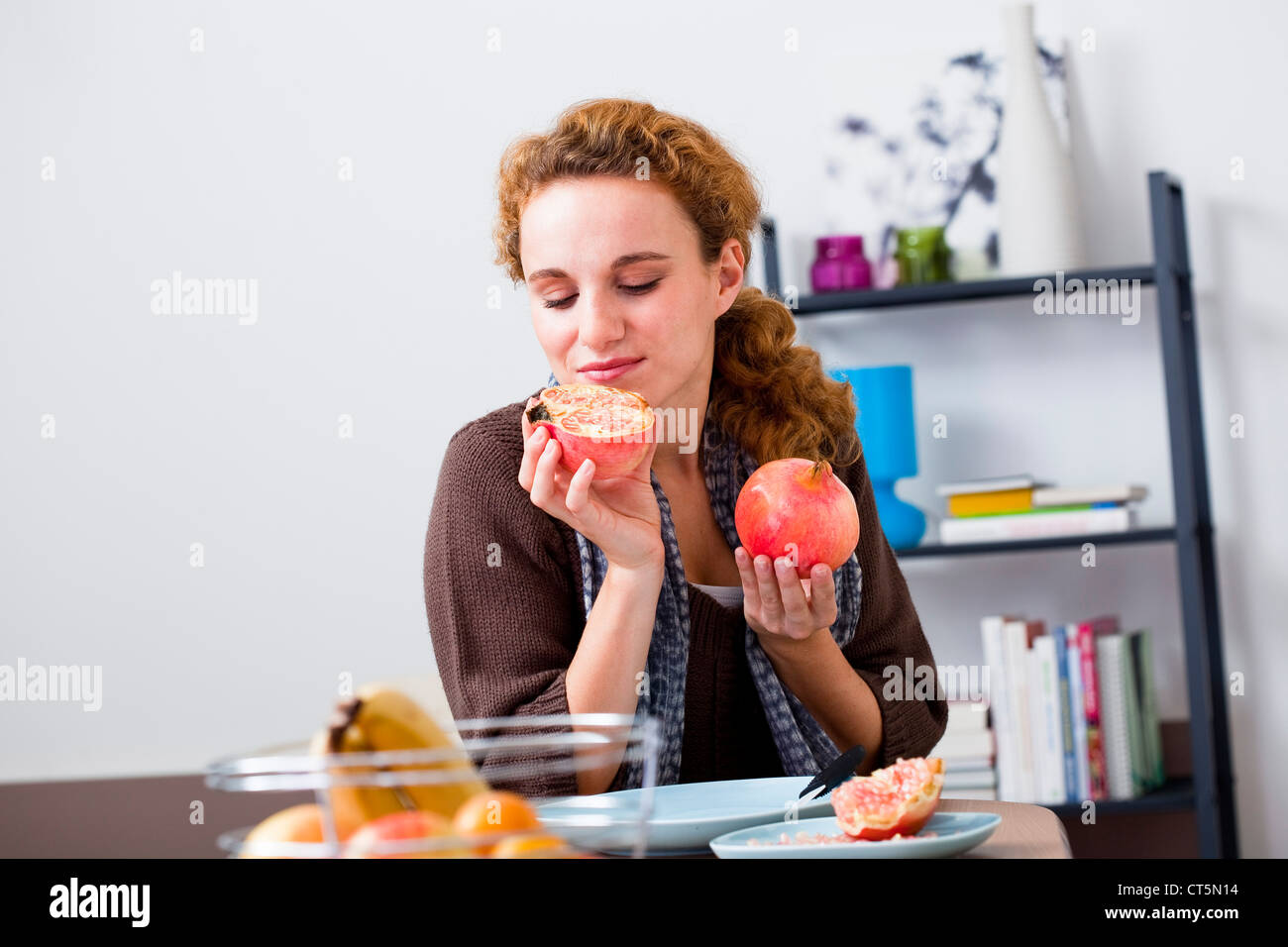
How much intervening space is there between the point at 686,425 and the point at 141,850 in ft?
6.54

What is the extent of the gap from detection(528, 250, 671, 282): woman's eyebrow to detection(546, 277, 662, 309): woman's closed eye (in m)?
0.02

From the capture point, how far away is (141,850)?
9.39 ft

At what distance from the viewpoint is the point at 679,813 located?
2.82 ft

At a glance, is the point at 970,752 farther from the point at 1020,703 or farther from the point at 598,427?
the point at 598,427

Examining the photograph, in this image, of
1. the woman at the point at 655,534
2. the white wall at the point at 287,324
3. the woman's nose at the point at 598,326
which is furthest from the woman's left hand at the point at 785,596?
the white wall at the point at 287,324

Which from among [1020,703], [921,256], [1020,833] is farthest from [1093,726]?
[1020,833]

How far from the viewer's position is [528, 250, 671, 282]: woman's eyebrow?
1.27 m

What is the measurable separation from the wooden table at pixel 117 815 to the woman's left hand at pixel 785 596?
1829 millimetres

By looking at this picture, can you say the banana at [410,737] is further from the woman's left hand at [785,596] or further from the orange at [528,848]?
the woman's left hand at [785,596]

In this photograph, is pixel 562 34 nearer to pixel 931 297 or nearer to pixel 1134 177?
pixel 931 297

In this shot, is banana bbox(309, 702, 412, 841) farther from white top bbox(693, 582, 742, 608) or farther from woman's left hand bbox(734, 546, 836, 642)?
white top bbox(693, 582, 742, 608)

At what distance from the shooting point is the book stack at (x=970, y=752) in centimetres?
249

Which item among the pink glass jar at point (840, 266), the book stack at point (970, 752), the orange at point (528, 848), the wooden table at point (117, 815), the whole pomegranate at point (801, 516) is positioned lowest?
the wooden table at point (117, 815)

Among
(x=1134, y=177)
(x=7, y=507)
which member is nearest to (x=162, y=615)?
(x=7, y=507)
